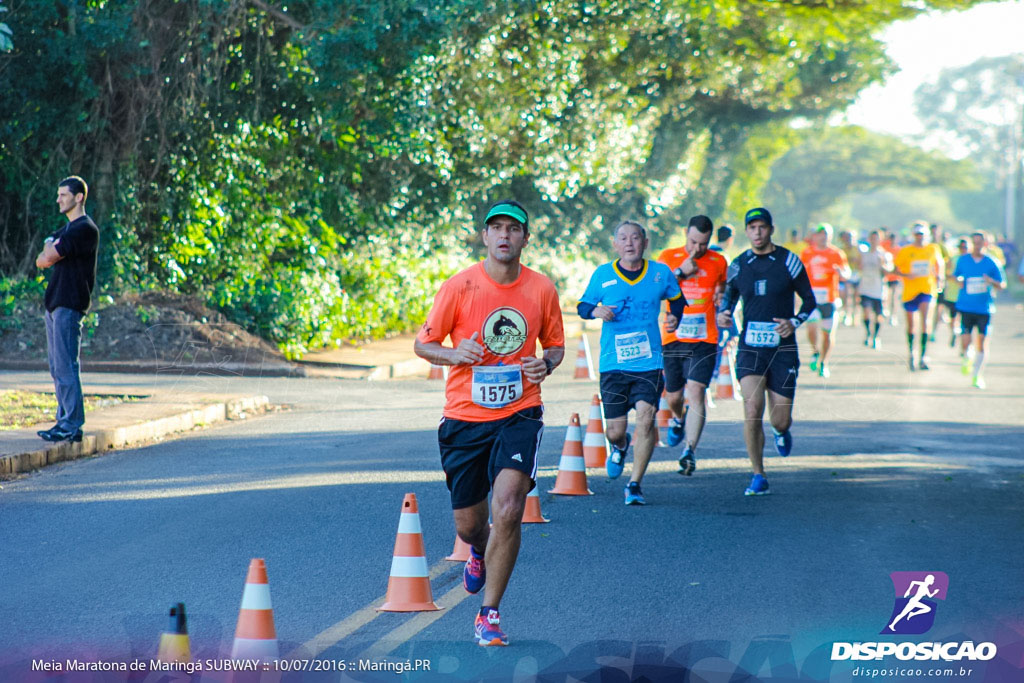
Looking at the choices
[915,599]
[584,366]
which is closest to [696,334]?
[915,599]

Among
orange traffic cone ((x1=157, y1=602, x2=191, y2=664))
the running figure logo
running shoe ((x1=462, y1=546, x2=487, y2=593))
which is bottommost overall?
the running figure logo

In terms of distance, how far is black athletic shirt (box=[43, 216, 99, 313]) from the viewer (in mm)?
9898

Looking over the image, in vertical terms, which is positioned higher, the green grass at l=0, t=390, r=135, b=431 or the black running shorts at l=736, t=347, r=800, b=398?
the black running shorts at l=736, t=347, r=800, b=398

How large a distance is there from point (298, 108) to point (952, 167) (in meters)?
75.4

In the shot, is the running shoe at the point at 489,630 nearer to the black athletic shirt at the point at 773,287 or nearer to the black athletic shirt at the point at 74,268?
the black athletic shirt at the point at 773,287

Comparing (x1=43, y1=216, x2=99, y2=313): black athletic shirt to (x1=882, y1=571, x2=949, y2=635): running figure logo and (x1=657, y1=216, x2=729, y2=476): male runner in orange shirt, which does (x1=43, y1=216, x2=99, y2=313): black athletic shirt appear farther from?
(x1=882, y1=571, x2=949, y2=635): running figure logo

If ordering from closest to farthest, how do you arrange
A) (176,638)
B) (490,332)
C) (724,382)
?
(176,638) < (490,332) < (724,382)

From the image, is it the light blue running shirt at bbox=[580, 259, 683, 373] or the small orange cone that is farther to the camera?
the small orange cone

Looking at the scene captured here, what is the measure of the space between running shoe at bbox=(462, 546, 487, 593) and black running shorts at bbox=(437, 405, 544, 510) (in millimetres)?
291

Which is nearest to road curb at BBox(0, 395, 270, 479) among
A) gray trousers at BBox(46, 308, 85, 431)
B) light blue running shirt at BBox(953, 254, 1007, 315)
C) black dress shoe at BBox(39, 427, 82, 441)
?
black dress shoe at BBox(39, 427, 82, 441)

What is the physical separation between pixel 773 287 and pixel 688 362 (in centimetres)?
118

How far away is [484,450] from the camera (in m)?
5.65

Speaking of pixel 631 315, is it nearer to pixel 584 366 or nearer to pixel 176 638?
pixel 176 638

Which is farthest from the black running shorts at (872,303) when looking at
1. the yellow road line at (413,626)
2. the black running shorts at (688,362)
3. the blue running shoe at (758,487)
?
the yellow road line at (413,626)
